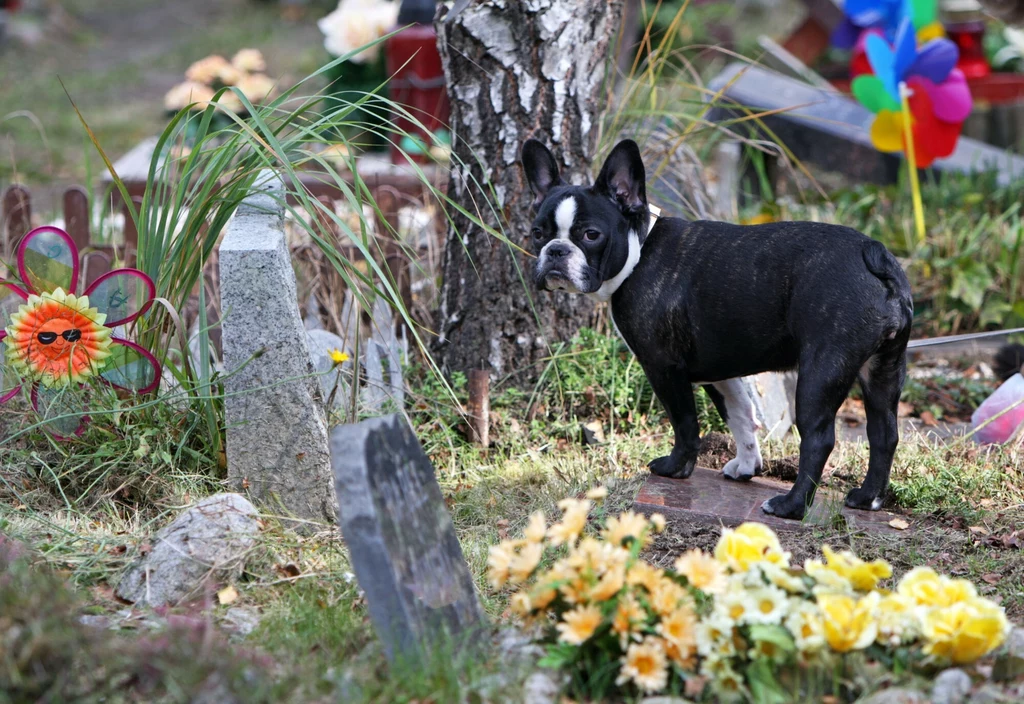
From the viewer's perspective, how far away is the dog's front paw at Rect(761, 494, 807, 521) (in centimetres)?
359

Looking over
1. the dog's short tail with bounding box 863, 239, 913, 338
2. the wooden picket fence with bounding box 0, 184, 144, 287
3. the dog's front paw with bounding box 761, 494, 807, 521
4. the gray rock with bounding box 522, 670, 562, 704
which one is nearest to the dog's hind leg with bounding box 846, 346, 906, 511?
the dog's short tail with bounding box 863, 239, 913, 338

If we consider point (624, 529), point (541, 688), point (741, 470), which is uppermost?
point (624, 529)

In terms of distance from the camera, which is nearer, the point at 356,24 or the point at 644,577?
the point at 644,577

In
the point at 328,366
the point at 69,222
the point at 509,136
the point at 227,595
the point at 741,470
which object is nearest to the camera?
the point at 227,595

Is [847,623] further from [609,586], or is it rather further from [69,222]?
[69,222]

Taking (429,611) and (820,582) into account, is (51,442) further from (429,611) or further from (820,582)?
(820,582)

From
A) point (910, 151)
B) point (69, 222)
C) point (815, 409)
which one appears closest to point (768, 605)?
point (815, 409)

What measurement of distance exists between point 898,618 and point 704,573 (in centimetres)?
47

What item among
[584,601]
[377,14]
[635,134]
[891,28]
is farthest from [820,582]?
[891,28]

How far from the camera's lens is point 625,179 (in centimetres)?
358

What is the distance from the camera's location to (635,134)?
5.38 m

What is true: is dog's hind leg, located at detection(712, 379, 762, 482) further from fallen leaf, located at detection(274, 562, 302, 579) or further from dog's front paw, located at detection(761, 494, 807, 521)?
fallen leaf, located at detection(274, 562, 302, 579)

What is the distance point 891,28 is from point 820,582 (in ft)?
24.6

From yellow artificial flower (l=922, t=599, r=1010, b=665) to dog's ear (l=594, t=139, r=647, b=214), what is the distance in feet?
5.64
